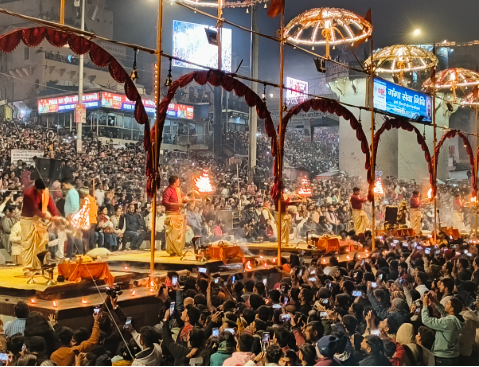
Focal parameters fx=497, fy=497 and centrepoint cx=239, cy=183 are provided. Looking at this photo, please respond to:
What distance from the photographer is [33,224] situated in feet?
25.6

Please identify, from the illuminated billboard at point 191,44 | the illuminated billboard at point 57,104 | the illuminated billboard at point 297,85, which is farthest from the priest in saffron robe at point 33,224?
the illuminated billboard at point 297,85

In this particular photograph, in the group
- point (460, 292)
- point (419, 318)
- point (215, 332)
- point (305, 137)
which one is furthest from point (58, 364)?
point (305, 137)

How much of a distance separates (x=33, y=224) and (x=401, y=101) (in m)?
11.0

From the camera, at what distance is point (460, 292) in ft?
24.0

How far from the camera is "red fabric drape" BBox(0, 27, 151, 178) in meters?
6.37

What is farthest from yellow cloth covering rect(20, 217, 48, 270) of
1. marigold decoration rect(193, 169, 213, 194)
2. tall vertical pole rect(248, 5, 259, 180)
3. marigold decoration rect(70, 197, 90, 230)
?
tall vertical pole rect(248, 5, 259, 180)

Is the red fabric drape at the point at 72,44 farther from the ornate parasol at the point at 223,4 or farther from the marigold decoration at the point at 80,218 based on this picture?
the ornate parasol at the point at 223,4

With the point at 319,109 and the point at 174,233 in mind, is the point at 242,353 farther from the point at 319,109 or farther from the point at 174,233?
the point at 319,109

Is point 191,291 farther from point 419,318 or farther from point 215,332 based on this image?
point 419,318

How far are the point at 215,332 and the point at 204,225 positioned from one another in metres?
9.02

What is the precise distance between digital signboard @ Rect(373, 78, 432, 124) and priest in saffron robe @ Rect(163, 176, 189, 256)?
6546mm

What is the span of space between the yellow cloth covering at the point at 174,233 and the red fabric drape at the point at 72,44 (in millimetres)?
2978

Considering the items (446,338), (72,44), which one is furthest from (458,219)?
(72,44)

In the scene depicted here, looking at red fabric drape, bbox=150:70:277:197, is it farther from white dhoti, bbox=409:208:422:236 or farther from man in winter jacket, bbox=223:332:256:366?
white dhoti, bbox=409:208:422:236
